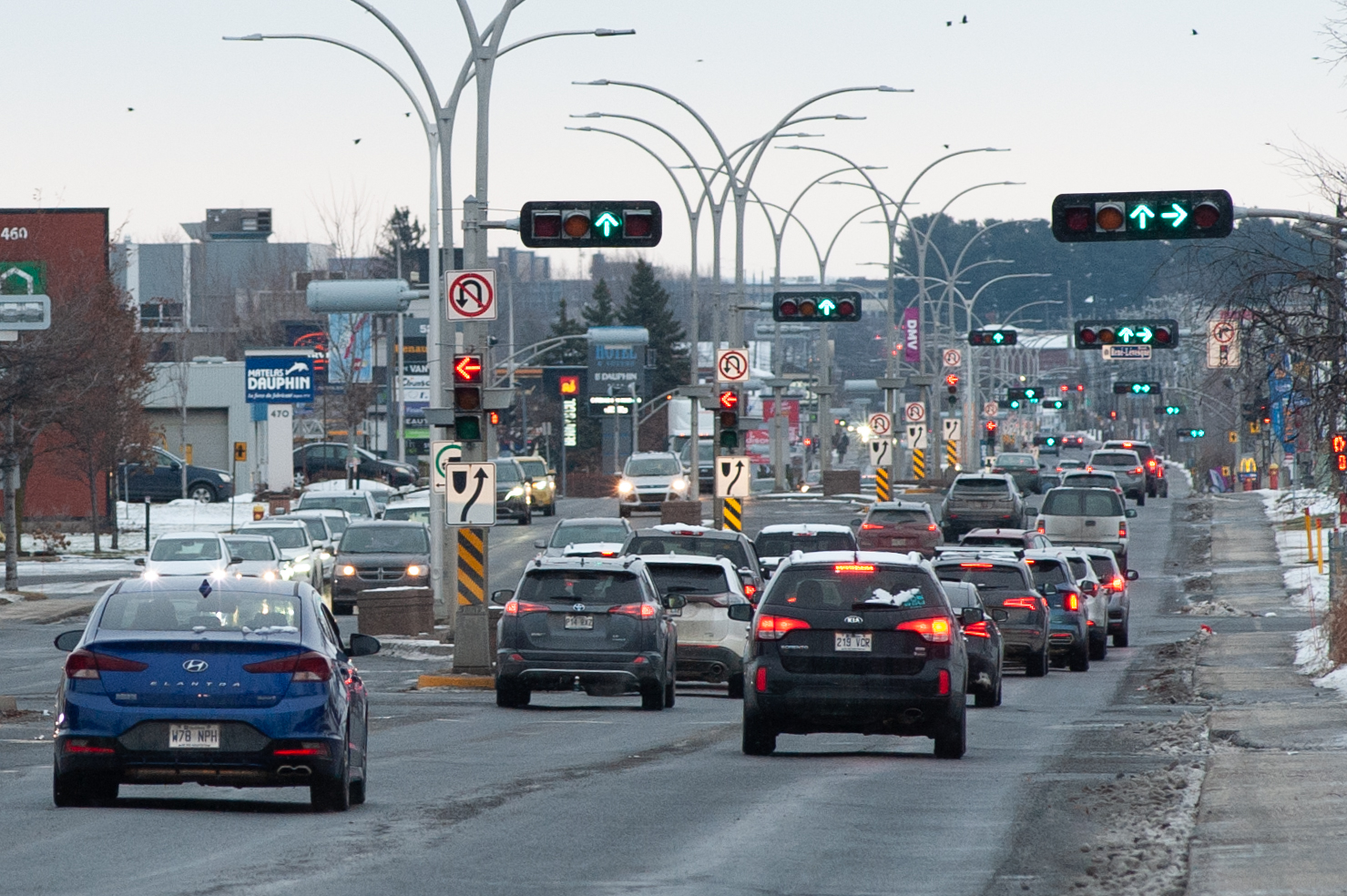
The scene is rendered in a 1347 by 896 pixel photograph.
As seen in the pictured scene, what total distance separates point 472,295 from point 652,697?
6458mm

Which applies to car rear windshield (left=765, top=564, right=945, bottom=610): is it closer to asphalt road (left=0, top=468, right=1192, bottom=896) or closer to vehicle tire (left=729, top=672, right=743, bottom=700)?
asphalt road (left=0, top=468, right=1192, bottom=896)

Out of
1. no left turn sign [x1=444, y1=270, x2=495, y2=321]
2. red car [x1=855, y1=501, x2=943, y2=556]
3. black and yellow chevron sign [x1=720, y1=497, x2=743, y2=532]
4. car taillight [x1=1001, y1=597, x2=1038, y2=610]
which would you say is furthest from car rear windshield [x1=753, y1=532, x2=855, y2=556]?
no left turn sign [x1=444, y1=270, x2=495, y2=321]

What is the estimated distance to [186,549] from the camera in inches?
1441

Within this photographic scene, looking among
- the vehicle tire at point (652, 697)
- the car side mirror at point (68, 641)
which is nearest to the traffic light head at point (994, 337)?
the vehicle tire at point (652, 697)

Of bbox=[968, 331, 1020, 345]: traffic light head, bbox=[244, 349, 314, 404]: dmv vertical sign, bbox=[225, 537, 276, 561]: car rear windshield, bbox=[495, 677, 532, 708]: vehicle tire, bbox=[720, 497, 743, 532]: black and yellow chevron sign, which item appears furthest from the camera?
bbox=[244, 349, 314, 404]: dmv vertical sign

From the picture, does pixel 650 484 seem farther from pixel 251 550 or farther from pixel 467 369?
pixel 467 369

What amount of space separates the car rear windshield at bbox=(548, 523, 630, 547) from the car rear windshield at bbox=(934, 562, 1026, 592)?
11.5m

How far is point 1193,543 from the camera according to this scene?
59.7m

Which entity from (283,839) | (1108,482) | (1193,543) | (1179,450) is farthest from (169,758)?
(1179,450)

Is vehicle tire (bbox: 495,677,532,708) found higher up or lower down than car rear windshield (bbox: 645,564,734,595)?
lower down

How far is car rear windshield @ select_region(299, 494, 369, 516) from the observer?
52.4 metres

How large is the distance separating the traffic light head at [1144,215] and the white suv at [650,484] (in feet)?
115

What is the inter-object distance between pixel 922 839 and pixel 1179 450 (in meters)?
181

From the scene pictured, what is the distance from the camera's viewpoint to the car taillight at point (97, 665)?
466 inches
